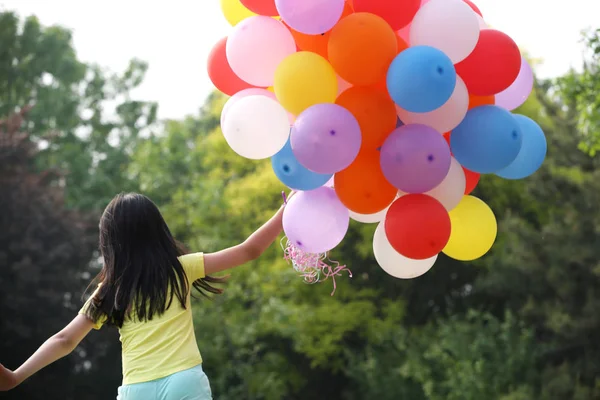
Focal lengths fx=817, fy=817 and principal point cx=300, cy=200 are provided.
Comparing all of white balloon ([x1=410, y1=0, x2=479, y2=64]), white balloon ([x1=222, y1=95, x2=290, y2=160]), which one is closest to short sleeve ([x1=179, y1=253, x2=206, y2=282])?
white balloon ([x1=222, y1=95, x2=290, y2=160])

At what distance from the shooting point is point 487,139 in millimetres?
3180

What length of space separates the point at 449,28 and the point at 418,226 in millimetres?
770

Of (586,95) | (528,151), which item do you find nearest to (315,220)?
(528,151)

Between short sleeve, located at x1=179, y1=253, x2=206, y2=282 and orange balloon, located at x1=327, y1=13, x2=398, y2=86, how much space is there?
35.7 inches

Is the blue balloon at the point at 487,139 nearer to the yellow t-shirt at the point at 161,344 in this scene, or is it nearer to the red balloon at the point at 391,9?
the red balloon at the point at 391,9

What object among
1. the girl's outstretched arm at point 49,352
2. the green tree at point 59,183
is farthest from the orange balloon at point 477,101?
the green tree at point 59,183

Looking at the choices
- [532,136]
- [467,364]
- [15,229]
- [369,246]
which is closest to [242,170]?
[369,246]

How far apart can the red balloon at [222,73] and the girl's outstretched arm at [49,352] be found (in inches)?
49.1

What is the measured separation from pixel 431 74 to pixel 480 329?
463 inches

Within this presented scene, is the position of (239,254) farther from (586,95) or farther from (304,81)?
(586,95)

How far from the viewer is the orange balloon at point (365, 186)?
10.3 ft

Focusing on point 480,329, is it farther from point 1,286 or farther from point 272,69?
point 272,69

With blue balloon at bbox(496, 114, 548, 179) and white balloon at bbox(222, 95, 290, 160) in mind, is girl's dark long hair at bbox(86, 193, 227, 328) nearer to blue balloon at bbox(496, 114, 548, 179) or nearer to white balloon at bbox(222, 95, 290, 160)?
white balloon at bbox(222, 95, 290, 160)

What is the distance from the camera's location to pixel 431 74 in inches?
117
